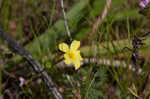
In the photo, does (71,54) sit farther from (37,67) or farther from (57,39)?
(57,39)

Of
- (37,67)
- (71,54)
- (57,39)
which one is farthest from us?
(57,39)

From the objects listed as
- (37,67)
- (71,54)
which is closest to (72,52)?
(71,54)

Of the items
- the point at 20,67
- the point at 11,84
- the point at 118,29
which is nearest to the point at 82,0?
the point at 118,29

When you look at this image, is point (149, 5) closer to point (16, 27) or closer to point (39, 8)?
point (39, 8)

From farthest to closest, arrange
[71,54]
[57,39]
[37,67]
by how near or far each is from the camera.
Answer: [57,39] → [37,67] → [71,54]

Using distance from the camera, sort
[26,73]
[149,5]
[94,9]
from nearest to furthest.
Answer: [149,5], [26,73], [94,9]

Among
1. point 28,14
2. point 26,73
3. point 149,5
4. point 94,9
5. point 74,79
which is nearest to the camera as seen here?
point 149,5

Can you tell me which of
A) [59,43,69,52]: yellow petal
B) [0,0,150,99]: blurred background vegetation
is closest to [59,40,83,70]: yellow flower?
[59,43,69,52]: yellow petal

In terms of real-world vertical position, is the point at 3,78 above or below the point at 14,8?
below

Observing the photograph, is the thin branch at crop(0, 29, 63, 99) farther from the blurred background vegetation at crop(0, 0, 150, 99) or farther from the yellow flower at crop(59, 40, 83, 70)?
the yellow flower at crop(59, 40, 83, 70)

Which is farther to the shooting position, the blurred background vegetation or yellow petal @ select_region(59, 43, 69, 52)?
the blurred background vegetation

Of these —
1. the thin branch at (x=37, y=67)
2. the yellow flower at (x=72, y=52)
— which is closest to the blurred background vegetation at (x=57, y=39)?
the thin branch at (x=37, y=67)
